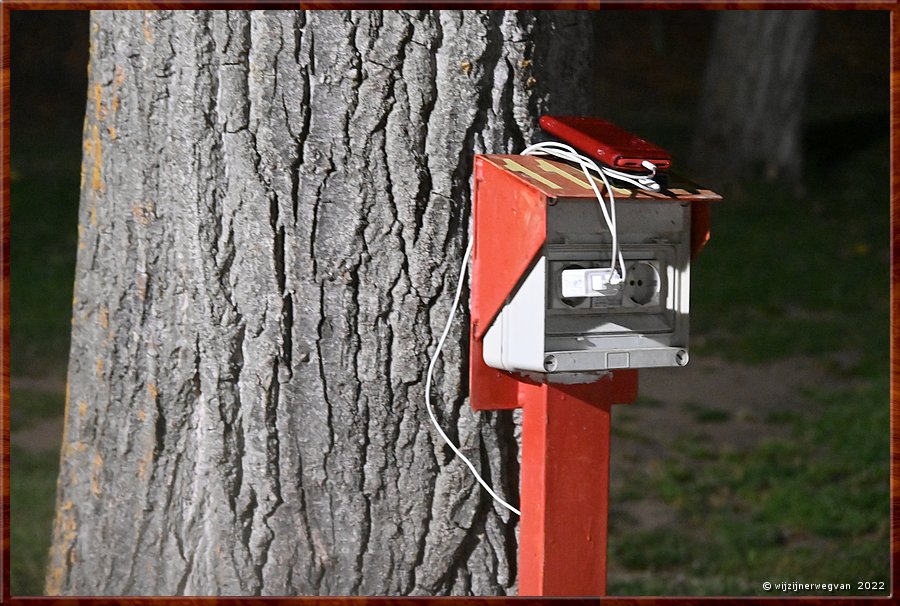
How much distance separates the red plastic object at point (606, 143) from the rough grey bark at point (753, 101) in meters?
9.01

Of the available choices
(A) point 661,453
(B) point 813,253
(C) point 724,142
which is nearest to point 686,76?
(C) point 724,142

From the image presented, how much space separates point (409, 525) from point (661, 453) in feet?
9.89

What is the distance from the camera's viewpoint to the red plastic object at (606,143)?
5.84 ft

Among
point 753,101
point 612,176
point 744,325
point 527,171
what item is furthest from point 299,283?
point 753,101

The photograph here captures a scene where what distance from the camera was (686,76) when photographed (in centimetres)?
1449

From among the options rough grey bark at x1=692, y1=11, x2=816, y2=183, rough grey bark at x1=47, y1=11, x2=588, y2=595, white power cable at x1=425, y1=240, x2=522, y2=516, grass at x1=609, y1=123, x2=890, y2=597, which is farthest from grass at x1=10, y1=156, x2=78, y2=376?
rough grey bark at x1=692, y1=11, x2=816, y2=183

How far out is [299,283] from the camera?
6.40 ft

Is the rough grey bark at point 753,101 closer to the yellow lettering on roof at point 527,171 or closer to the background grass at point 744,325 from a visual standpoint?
the background grass at point 744,325

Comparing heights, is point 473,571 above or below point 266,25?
below

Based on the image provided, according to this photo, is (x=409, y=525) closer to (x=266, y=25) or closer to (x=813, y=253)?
(x=266, y=25)

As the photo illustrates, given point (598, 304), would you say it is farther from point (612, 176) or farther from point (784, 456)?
point (784, 456)

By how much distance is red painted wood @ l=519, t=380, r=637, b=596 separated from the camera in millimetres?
1907

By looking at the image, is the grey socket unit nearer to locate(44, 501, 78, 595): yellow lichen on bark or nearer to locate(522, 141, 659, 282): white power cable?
locate(522, 141, 659, 282): white power cable

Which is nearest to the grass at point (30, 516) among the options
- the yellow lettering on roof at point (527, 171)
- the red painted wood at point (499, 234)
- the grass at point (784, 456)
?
the grass at point (784, 456)
